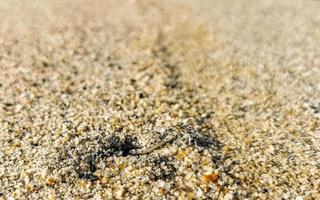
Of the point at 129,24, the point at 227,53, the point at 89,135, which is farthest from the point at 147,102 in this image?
the point at 129,24

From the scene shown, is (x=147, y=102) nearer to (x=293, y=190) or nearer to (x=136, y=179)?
(x=136, y=179)

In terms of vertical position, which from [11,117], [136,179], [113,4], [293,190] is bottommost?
[293,190]

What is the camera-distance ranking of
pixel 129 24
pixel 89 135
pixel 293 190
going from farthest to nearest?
pixel 129 24
pixel 89 135
pixel 293 190

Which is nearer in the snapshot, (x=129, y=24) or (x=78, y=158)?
(x=78, y=158)

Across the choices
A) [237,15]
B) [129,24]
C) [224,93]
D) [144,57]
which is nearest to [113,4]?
[129,24]

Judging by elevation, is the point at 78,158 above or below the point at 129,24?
below

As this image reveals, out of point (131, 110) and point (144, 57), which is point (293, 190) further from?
point (144, 57)

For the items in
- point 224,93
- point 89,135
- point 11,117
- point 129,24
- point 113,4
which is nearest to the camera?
point 89,135
